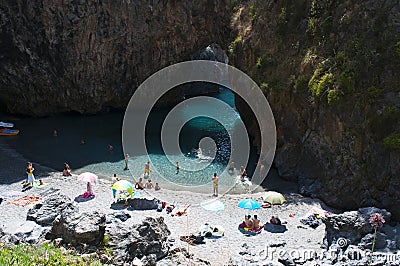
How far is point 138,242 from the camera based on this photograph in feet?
51.0

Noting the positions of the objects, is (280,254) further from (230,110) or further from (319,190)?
(230,110)

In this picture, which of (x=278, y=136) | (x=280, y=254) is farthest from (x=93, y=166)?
(x=280, y=254)

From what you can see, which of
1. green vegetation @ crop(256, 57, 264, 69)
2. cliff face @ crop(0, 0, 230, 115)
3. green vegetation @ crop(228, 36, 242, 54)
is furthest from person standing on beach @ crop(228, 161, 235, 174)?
cliff face @ crop(0, 0, 230, 115)

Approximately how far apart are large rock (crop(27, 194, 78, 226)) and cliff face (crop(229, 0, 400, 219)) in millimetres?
13492

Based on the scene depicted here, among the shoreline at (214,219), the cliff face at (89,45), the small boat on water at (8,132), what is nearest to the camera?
the shoreline at (214,219)

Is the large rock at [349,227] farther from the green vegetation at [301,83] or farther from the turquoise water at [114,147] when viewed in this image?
the green vegetation at [301,83]

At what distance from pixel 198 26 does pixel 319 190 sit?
76.7 feet

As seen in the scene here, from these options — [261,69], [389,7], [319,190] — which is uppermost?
[389,7]

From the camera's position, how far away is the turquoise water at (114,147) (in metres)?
29.2

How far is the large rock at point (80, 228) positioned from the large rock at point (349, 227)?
9.54 m

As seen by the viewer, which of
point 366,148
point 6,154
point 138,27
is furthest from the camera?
point 138,27

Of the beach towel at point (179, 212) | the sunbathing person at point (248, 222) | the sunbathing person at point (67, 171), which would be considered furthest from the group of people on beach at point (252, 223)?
the sunbathing person at point (67, 171)

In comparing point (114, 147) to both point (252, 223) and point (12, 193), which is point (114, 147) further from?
point (252, 223)

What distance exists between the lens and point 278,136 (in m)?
29.7
